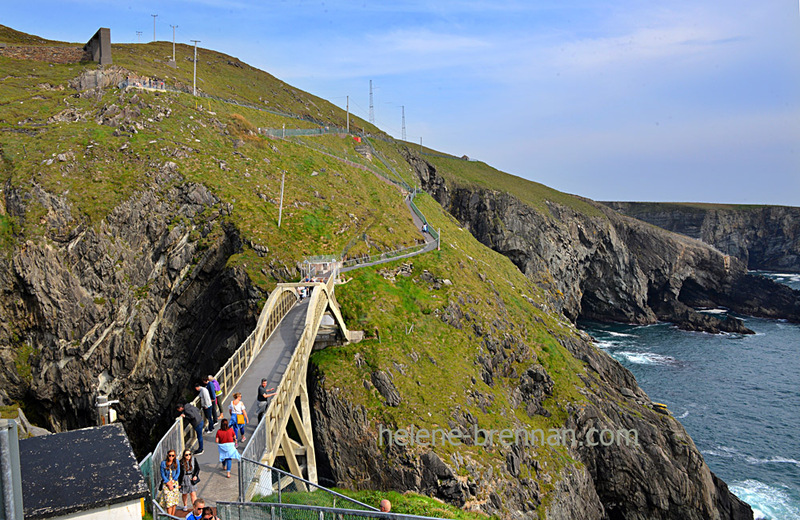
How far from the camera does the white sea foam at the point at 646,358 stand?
80.2 m

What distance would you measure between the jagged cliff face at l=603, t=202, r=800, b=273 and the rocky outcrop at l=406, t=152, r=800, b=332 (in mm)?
44732

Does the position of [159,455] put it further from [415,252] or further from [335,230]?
[415,252]

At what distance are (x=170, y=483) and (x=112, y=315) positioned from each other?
33.4 metres

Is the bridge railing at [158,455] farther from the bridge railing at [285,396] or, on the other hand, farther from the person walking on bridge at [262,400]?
the person walking on bridge at [262,400]

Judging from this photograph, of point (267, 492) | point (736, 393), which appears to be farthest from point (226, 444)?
point (736, 393)

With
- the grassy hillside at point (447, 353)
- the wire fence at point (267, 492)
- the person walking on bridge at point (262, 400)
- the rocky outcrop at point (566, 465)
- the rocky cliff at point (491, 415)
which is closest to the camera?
the wire fence at point (267, 492)

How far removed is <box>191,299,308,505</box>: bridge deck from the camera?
56.7 feet

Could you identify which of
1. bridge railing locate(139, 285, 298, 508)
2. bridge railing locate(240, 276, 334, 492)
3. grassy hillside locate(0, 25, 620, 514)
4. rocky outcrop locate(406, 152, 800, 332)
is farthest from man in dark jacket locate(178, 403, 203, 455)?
rocky outcrop locate(406, 152, 800, 332)

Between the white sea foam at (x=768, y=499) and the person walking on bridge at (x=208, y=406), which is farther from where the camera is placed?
the white sea foam at (x=768, y=499)

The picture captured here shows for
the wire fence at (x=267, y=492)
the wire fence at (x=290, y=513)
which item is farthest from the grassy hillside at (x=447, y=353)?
the wire fence at (x=290, y=513)

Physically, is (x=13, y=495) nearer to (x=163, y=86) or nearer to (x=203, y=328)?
(x=203, y=328)

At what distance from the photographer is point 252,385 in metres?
26.1

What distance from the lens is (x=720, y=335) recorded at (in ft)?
317

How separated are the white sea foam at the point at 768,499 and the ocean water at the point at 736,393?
8 cm
